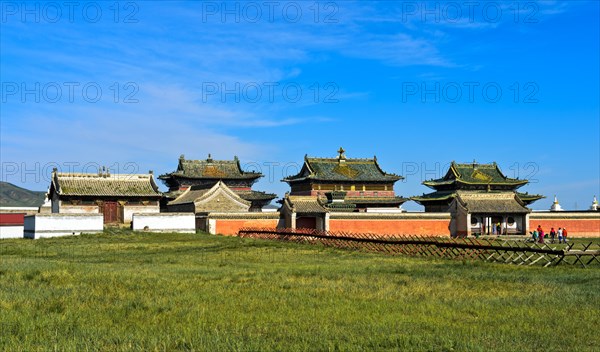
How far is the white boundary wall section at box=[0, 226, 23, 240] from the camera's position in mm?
46312

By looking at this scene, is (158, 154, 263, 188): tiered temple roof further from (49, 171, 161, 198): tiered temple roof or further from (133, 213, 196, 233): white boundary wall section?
(133, 213, 196, 233): white boundary wall section

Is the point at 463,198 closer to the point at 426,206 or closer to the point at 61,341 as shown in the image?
the point at 426,206

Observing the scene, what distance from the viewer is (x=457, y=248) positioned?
30375 millimetres

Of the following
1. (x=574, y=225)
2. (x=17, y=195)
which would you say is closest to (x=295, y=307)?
(x=574, y=225)

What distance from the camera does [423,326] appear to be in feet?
39.9

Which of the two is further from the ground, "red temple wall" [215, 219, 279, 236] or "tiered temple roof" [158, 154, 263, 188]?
"tiered temple roof" [158, 154, 263, 188]

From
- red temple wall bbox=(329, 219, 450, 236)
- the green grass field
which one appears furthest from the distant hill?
the green grass field

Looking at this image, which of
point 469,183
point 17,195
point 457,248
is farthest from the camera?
point 17,195

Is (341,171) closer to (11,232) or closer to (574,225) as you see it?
(574,225)

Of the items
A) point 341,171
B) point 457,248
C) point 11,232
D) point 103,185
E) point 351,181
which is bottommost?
point 457,248

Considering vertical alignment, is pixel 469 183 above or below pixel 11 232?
above

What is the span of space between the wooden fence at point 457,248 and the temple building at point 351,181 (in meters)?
16.4

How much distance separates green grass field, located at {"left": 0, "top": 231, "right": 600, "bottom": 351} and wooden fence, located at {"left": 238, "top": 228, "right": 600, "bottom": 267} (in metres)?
2.10

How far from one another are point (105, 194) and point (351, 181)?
2308 cm
